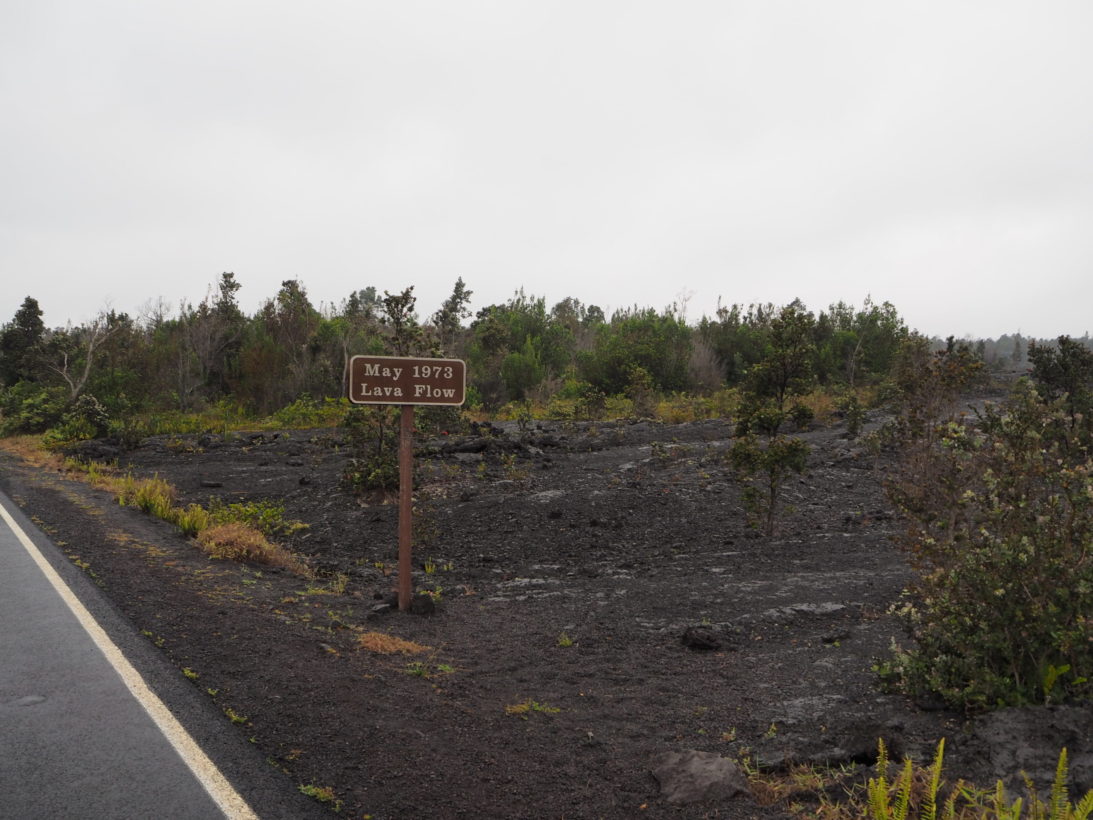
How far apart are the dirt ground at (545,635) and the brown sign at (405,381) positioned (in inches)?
87.8

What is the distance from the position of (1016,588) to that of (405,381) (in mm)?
5444

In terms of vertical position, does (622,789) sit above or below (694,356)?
below

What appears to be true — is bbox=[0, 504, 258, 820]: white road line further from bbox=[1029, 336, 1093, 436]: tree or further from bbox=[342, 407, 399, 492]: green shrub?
bbox=[1029, 336, 1093, 436]: tree

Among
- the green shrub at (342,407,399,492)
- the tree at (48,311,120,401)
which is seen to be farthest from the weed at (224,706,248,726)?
the tree at (48,311,120,401)

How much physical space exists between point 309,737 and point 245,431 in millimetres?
25912

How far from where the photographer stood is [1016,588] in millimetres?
4258

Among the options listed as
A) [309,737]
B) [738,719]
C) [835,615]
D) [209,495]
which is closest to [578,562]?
[835,615]

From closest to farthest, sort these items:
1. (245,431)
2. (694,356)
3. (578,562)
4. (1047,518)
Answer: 1. (1047,518)
2. (578,562)
3. (245,431)
4. (694,356)

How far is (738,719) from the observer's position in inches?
186

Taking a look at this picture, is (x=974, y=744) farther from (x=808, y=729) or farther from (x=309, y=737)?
(x=309, y=737)

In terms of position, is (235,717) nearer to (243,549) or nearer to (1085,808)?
(1085,808)

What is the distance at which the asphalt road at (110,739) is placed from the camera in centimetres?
355

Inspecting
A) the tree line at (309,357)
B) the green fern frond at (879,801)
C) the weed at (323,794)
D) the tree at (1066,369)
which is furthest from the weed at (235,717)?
the tree line at (309,357)

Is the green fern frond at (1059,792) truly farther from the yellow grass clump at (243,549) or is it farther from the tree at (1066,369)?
the tree at (1066,369)
